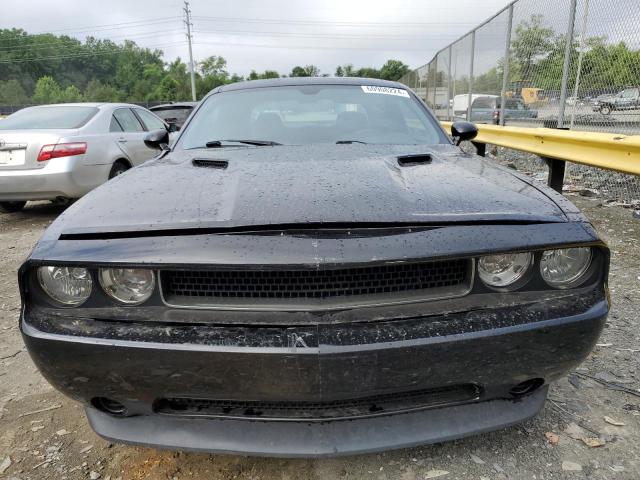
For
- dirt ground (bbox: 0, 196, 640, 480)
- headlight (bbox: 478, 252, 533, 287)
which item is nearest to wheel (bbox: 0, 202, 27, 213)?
dirt ground (bbox: 0, 196, 640, 480)

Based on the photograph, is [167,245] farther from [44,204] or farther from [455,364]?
[44,204]

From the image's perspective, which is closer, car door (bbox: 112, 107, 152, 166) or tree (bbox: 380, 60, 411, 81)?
car door (bbox: 112, 107, 152, 166)

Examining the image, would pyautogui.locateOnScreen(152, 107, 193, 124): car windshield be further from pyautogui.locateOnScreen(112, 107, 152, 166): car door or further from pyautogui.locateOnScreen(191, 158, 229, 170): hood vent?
pyautogui.locateOnScreen(191, 158, 229, 170): hood vent

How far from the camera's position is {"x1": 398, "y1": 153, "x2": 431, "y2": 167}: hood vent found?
2031mm

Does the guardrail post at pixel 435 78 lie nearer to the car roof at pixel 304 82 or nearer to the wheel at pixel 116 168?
the wheel at pixel 116 168

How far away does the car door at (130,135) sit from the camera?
6.28 meters

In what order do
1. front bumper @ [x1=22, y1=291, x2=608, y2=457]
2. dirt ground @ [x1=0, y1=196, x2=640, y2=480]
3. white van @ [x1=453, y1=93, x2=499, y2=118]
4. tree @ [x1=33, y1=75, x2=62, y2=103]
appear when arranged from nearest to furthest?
front bumper @ [x1=22, y1=291, x2=608, y2=457], dirt ground @ [x1=0, y1=196, x2=640, y2=480], white van @ [x1=453, y1=93, x2=499, y2=118], tree @ [x1=33, y1=75, x2=62, y2=103]

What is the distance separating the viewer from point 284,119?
278 centimetres

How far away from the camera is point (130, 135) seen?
650 cm

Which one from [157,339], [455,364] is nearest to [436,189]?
[455,364]

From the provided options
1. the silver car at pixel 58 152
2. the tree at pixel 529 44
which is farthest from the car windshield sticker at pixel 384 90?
the tree at pixel 529 44

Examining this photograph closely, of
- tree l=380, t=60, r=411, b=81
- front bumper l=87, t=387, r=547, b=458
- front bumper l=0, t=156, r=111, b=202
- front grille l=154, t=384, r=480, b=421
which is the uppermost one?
tree l=380, t=60, r=411, b=81

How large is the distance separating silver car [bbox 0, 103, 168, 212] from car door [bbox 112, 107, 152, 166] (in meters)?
0.02

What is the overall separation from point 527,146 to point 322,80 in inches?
145
